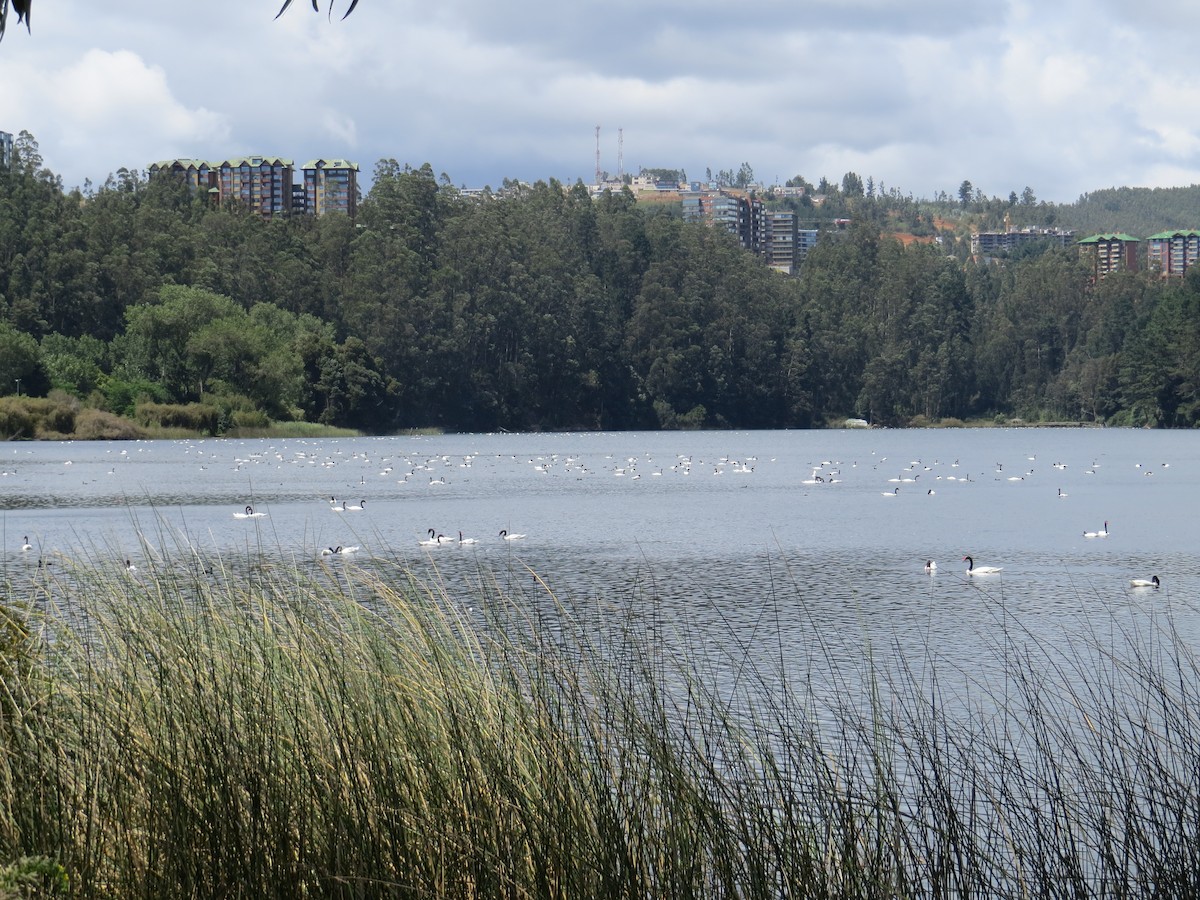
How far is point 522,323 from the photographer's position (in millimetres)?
87625

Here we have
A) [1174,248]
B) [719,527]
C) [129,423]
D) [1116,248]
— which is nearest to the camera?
[719,527]

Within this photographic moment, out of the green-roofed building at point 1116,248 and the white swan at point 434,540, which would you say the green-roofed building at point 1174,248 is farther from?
the white swan at point 434,540

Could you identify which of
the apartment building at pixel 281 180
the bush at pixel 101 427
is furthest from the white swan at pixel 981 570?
the apartment building at pixel 281 180

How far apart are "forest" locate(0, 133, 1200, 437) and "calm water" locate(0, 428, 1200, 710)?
11.8m

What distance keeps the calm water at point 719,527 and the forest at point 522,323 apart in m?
11.8

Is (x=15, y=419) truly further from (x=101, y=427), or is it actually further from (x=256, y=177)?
(x=256, y=177)

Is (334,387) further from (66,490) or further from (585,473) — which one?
(66,490)

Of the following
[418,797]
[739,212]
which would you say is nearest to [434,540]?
[418,797]

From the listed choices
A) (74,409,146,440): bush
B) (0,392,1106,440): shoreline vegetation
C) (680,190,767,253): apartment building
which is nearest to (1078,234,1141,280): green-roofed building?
(680,190,767,253): apartment building

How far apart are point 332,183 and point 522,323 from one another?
58.7 metres

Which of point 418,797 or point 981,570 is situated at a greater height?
point 418,797

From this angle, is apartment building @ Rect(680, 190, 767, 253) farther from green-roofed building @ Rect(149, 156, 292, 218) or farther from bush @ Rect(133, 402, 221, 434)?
bush @ Rect(133, 402, 221, 434)

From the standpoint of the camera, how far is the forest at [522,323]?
67.8 m

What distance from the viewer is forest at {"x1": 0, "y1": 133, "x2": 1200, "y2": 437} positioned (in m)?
67.8
